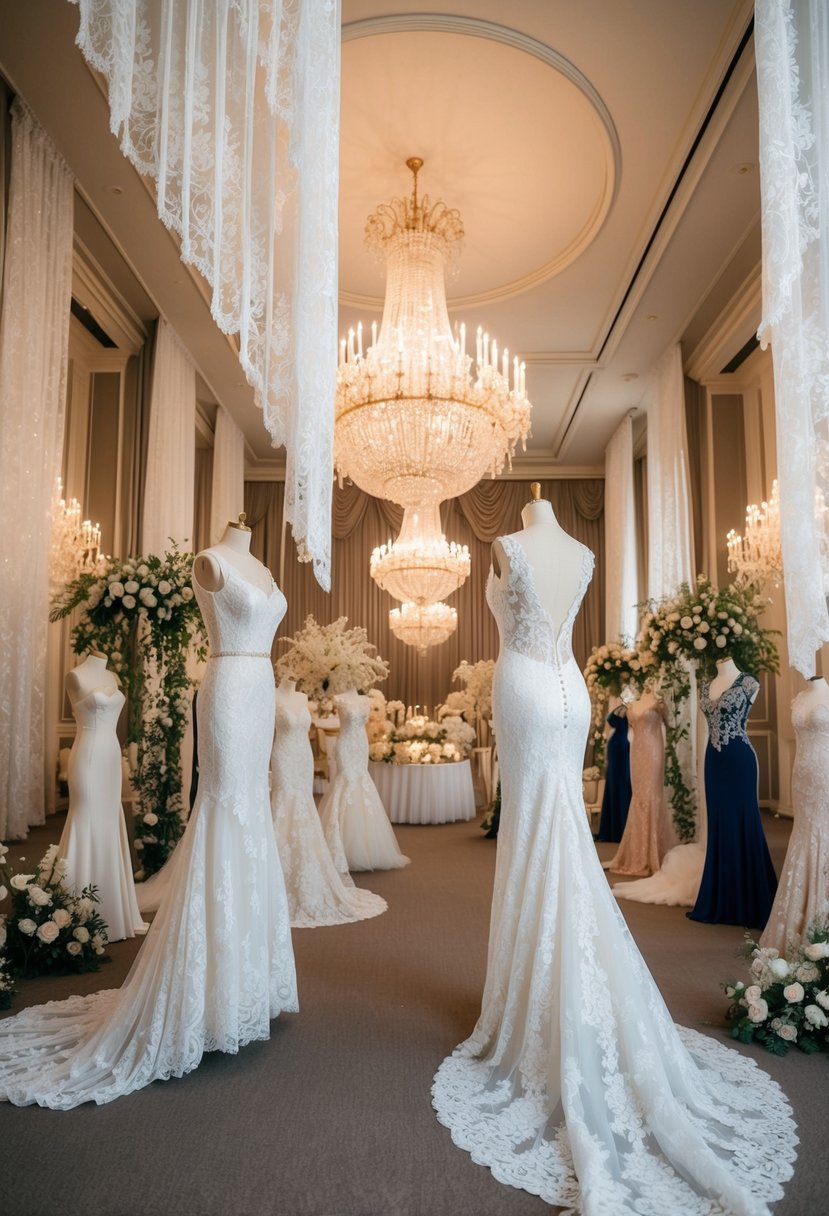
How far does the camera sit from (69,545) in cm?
819

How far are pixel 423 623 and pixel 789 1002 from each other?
23.0ft

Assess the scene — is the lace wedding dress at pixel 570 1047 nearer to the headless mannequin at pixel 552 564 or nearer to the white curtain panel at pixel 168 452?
the headless mannequin at pixel 552 564

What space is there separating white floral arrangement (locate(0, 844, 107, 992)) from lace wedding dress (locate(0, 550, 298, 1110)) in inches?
21.6

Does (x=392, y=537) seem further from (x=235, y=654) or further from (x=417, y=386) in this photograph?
(x=235, y=654)

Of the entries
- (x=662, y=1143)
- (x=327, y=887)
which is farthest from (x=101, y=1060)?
(x=327, y=887)

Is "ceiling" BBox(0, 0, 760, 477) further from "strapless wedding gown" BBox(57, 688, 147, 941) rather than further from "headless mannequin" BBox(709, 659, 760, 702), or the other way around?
"strapless wedding gown" BBox(57, 688, 147, 941)

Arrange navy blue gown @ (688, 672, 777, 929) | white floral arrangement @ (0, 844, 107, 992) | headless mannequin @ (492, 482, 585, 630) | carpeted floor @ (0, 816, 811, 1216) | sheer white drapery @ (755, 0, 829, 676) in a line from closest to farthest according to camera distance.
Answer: carpeted floor @ (0, 816, 811, 1216), sheer white drapery @ (755, 0, 829, 676), headless mannequin @ (492, 482, 585, 630), white floral arrangement @ (0, 844, 107, 992), navy blue gown @ (688, 672, 777, 929)

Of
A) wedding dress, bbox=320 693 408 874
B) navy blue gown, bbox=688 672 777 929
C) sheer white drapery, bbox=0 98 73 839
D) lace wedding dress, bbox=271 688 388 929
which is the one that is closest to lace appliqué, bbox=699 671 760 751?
navy blue gown, bbox=688 672 777 929

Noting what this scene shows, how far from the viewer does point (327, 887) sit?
17.5 ft

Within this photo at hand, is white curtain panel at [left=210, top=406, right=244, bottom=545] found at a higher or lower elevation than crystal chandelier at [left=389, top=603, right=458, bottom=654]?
higher

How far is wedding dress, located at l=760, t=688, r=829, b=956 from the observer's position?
12.5 ft

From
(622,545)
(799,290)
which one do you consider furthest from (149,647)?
(622,545)

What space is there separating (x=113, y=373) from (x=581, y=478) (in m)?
7.68

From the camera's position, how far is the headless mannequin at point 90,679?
189 inches
